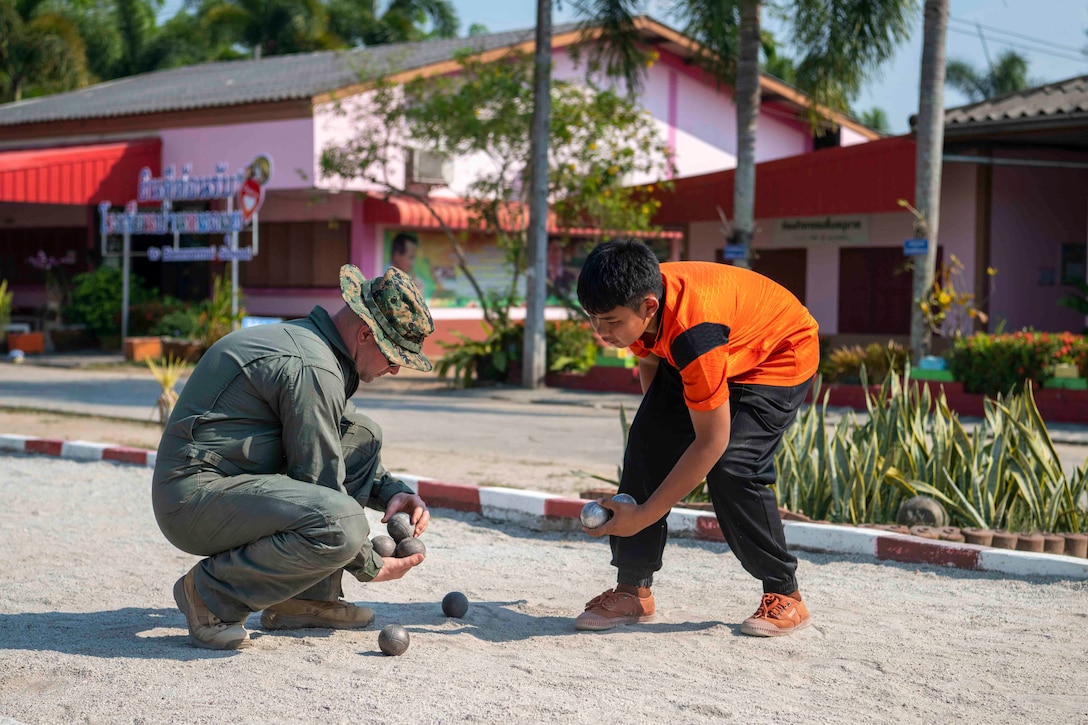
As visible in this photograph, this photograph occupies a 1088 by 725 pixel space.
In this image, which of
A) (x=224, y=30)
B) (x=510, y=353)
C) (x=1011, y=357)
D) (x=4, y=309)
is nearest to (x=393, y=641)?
(x=1011, y=357)

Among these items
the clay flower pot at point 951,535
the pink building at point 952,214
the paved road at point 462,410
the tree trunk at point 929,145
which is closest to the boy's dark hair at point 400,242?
the paved road at point 462,410

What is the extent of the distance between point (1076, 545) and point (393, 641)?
3.56 m

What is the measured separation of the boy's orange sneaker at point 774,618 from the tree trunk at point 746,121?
12.1 metres

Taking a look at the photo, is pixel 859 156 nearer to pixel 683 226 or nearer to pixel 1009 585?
pixel 683 226

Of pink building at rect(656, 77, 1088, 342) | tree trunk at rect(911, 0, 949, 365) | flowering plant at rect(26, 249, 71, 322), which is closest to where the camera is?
tree trunk at rect(911, 0, 949, 365)

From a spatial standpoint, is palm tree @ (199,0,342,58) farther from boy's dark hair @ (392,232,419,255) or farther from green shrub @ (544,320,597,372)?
green shrub @ (544,320,597,372)

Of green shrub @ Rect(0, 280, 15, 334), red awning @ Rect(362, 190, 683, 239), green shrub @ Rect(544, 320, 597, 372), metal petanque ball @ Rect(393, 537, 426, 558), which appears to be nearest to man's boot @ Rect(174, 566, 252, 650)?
metal petanque ball @ Rect(393, 537, 426, 558)

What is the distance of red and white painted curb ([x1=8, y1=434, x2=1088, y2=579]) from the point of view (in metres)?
5.77

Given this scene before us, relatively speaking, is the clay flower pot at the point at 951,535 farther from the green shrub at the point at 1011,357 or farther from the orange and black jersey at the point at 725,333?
the green shrub at the point at 1011,357

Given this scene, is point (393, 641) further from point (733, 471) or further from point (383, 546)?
point (733, 471)

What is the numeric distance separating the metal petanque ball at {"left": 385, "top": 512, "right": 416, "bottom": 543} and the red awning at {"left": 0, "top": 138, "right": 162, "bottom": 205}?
20.7 metres

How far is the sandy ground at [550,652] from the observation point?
3842mm

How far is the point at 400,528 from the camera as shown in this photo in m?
4.47

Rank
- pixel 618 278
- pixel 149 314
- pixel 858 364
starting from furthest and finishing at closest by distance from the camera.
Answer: pixel 149 314 → pixel 858 364 → pixel 618 278
